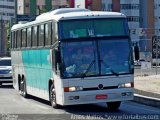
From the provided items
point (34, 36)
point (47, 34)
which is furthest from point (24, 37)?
point (47, 34)

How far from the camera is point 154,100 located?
18984 mm

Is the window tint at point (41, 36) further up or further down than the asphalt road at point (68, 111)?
further up

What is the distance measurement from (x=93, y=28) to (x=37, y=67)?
412cm

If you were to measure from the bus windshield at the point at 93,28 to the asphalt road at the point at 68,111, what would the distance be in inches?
93.1

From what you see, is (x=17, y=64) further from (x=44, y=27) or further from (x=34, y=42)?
(x=44, y=27)

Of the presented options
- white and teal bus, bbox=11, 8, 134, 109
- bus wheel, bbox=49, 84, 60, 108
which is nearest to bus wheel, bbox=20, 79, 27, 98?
bus wheel, bbox=49, 84, 60, 108

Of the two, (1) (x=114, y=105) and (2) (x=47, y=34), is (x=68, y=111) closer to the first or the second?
(1) (x=114, y=105)

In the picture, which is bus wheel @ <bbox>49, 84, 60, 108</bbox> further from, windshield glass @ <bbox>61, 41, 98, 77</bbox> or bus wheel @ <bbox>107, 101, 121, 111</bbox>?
bus wheel @ <bbox>107, 101, 121, 111</bbox>

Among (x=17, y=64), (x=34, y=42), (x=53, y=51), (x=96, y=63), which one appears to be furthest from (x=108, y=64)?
(x=17, y=64)

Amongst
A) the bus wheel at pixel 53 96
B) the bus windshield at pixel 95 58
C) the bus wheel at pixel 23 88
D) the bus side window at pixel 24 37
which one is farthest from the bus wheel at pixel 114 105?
the bus wheel at pixel 23 88

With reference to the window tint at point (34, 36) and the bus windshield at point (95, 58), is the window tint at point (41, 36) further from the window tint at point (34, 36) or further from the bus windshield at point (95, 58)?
the bus windshield at point (95, 58)

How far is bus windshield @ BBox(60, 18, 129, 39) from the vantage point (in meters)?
16.8

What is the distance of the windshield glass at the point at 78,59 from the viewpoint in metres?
16.3

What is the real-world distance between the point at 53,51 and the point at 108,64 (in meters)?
1.86
